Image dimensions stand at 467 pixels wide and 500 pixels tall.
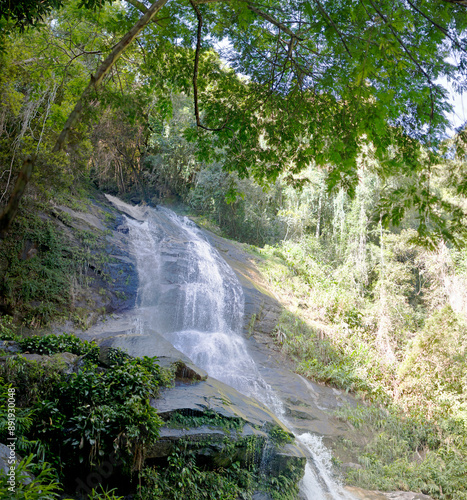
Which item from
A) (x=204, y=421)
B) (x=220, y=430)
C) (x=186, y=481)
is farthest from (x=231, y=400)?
(x=186, y=481)

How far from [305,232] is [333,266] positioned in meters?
2.39

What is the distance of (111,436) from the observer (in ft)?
13.3

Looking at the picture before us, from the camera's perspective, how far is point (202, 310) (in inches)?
447

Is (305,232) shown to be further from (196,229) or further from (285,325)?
(285,325)

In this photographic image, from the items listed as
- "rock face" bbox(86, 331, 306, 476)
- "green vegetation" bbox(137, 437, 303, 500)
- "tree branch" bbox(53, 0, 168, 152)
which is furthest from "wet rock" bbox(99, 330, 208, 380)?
"tree branch" bbox(53, 0, 168, 152)

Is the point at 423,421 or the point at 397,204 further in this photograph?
the point at 423,421

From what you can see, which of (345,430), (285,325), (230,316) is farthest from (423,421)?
(230,316)

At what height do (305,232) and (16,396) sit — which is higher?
(305,232)

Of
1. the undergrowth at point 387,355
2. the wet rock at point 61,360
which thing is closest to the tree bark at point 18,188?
the wet rock at point 61,360

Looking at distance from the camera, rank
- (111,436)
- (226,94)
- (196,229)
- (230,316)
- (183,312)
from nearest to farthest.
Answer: (111,436)
(226,94)
(183,312)
(230,316)
(196,229)

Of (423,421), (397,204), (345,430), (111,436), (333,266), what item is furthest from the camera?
(333,266)

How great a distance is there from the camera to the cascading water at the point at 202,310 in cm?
863

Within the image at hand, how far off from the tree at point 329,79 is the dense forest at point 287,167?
3cm

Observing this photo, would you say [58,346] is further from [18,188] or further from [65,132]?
[65,132]
